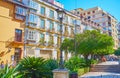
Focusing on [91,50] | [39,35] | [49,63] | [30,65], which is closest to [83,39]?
[91,50]

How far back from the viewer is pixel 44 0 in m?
38.2

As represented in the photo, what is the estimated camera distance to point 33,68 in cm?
1253

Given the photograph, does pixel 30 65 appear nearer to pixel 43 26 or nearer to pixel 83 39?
pixel 83 39

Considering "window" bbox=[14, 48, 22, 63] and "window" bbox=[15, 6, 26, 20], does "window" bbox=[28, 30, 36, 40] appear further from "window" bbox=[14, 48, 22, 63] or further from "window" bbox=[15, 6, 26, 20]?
"window" bbox=[14, 48, 22, 63]

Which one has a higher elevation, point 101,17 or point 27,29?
point 101,17

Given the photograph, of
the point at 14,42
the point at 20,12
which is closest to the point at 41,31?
the point at 20,12

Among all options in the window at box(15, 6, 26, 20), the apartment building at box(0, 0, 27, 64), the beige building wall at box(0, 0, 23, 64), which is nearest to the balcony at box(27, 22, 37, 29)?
the apartment building at box(0, 0, 27, 64)

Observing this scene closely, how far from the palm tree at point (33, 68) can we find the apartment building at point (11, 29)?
16.8 metres

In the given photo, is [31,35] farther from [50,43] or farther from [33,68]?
[33,68]

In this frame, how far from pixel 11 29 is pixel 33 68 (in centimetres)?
1924

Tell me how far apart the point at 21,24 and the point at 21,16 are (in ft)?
4.26

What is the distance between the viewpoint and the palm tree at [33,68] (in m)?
12.3

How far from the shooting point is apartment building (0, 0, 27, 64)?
96.0ft

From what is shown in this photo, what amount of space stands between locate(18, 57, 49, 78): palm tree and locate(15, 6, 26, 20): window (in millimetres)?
20030
